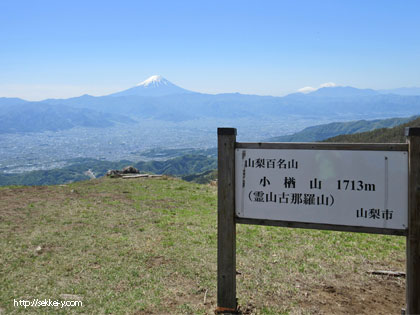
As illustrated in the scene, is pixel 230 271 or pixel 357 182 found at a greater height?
A: pixel 357 182

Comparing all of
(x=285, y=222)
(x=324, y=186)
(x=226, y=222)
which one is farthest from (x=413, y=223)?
(x=226, y=222)

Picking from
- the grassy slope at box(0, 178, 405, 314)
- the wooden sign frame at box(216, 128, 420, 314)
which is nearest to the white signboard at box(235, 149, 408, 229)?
the wooden sign frame at box(216, 128, 420, 314)

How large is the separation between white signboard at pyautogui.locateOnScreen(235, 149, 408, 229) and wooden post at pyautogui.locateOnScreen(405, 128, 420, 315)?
8cm

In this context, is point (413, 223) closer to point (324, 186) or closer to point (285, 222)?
point (324, 186)

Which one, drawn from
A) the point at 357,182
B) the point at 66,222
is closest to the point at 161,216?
the point at 66,222

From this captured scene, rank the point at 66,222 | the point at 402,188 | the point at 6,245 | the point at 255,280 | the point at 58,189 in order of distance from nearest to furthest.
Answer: the point at 402,188 → the point at 255,280 → the point at 6,245 → the point at 66,222 → the point at 58,189

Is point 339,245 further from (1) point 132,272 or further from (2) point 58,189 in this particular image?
(2) point 58,189

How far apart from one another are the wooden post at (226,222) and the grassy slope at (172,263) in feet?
1.58

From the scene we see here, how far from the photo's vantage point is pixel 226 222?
16.5 feet

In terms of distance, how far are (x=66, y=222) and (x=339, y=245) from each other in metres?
8.10

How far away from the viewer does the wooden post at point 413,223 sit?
4137 mm

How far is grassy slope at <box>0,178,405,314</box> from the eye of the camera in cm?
568

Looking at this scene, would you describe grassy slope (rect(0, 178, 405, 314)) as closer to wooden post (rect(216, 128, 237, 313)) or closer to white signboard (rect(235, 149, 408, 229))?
wooden post (rect(216, 128, 237, 313))

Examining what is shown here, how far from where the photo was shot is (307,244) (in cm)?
884
